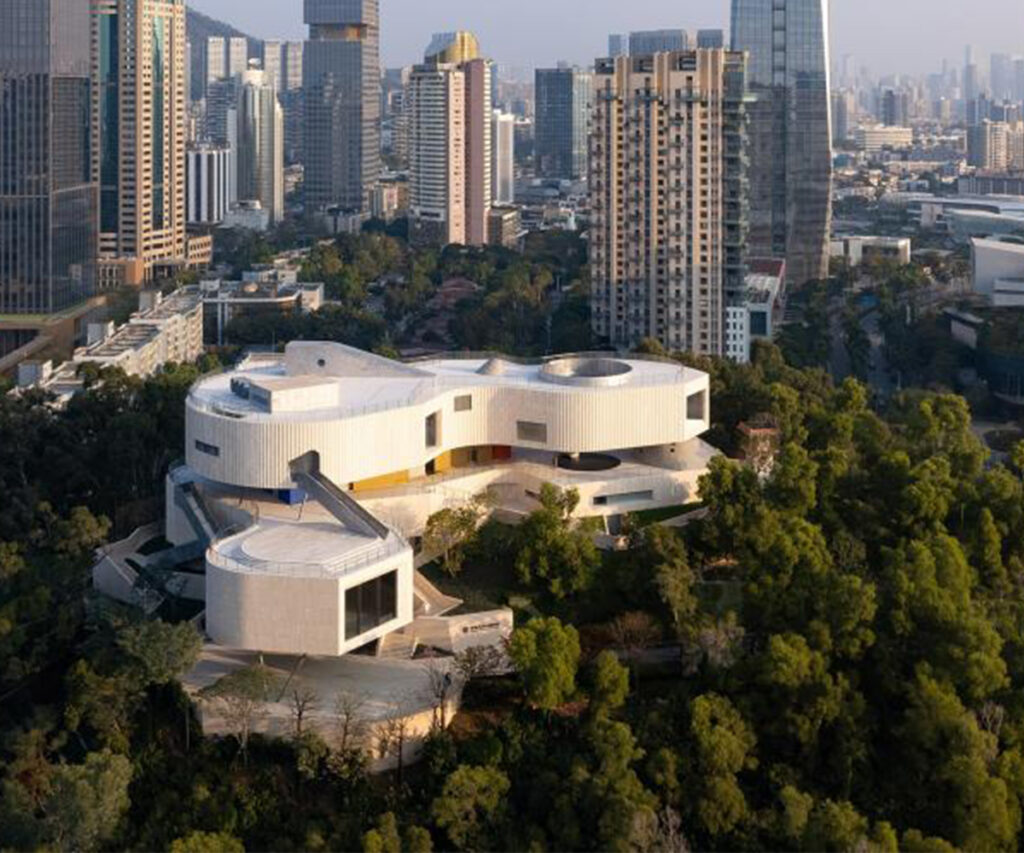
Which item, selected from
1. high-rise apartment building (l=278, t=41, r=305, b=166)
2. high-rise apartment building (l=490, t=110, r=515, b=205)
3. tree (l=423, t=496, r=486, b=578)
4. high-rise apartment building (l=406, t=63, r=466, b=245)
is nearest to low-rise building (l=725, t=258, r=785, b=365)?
tree (l=423, t=496, r=486, b=578)

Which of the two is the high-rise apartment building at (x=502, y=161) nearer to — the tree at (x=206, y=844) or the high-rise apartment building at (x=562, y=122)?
the high-rise apartment building at (x=562, y=122)

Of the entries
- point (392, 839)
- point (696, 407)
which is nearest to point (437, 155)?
point (696, 407)

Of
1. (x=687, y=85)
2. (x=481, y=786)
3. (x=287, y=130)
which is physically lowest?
(x=481, y=786)

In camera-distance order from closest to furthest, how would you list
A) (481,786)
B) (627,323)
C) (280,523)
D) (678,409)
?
(481,786), (280,523), (678,409), (627,323)

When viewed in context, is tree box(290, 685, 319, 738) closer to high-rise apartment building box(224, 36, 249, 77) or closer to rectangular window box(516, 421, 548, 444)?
rectangular window box(516, 421, 548, 444)

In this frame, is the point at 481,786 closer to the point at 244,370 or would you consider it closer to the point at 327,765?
the point at 327,765

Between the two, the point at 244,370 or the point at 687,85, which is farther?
the point at 687,85

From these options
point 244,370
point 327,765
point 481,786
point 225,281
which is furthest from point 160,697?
point 225,281
